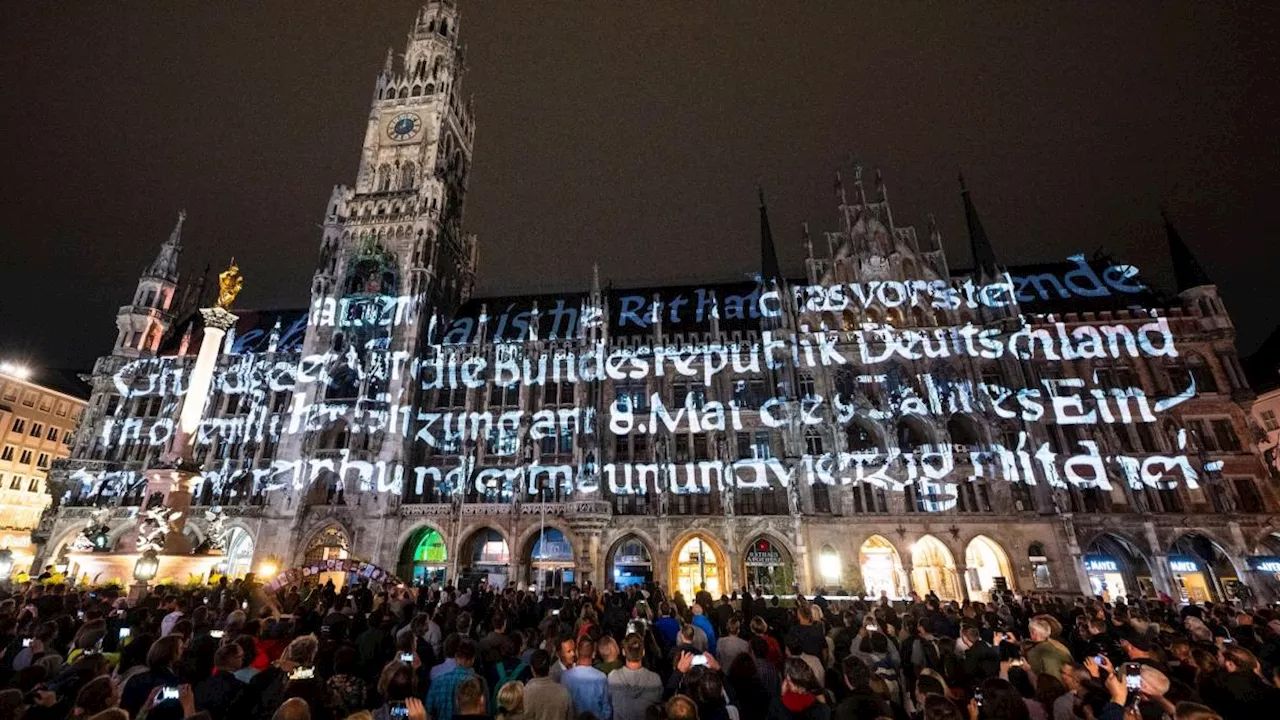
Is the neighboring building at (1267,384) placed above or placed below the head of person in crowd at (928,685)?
above

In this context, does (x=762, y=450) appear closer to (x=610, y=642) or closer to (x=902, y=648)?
(x=902, y=648)

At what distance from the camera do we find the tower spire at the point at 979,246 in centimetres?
4103

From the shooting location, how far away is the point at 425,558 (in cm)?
3828

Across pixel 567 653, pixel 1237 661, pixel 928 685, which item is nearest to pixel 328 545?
pixel 567 653

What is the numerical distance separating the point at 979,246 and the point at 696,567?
105 ft

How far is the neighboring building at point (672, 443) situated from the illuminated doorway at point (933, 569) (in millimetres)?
185

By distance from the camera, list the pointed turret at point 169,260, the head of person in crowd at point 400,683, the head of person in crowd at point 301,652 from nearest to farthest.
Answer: the head of person in crowd at point 400,683 → the head of person in crowd at point 301,652 → the pointed turret at point 169,260

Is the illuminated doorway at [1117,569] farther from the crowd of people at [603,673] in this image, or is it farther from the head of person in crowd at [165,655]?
the head of person in crowd at [165,655]

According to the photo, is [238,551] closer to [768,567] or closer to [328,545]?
[328,545]

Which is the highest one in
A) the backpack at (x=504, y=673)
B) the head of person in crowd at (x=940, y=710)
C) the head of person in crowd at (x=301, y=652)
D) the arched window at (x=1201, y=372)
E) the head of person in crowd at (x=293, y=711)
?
the arched window at (x=1201, y=372)

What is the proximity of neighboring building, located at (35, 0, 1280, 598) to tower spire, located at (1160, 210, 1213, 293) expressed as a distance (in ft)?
0.58

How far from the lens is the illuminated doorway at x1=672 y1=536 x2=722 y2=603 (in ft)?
118

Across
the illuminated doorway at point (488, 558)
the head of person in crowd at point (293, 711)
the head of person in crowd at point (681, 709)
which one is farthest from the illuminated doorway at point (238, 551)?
the head of person in crowd at point (681, 709)

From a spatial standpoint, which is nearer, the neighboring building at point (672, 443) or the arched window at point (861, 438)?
the neighboring building at point (672, 443)
